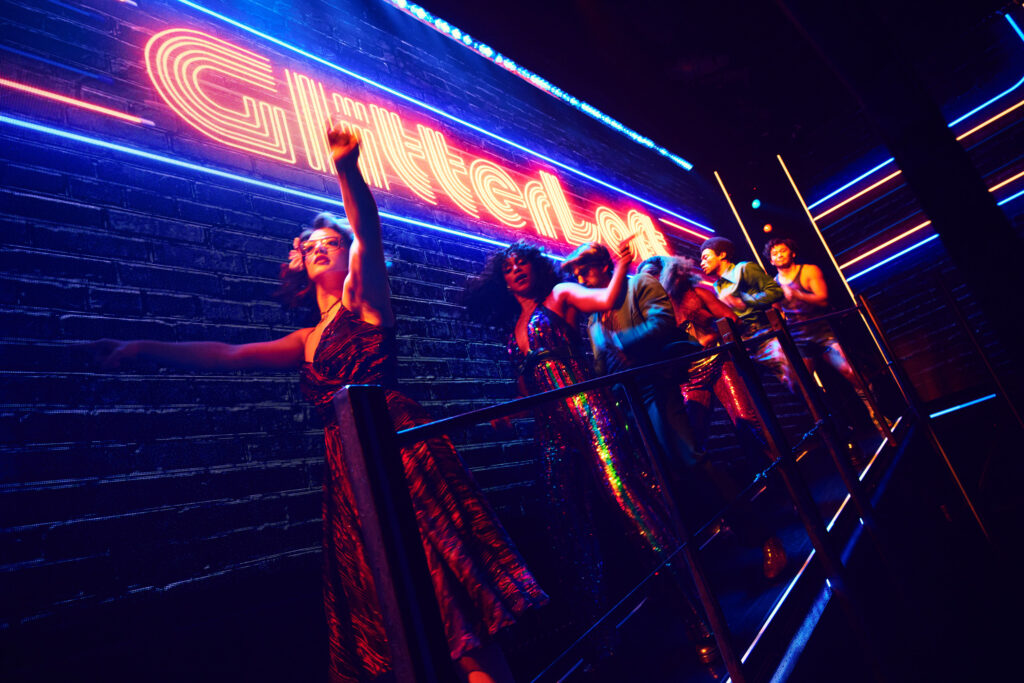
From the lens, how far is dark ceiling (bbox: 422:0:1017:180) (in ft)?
14.4

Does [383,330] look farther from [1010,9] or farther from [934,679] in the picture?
[1010,9]

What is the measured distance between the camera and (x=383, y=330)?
2.07 m

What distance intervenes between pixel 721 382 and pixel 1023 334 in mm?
1648

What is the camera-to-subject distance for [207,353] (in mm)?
1902

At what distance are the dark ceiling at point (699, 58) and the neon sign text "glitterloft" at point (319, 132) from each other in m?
1.29

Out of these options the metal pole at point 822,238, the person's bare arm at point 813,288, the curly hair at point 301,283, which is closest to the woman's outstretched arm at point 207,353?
the curly hair at point 301,283

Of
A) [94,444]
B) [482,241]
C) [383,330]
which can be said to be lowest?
[94,444]

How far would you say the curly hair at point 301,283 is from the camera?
220 cm

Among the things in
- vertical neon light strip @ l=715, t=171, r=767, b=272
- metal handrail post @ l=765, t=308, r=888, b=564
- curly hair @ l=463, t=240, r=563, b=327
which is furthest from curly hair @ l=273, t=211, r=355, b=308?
vertical neon light strip @ l=715, t=171, r=767, b=272

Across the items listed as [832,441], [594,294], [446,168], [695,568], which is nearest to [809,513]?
[832,441]

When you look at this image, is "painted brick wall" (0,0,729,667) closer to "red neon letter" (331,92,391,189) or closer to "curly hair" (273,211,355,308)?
"curly hair" (273,211,355,308)

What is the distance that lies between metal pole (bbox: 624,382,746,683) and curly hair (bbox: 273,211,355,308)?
4.97 ft

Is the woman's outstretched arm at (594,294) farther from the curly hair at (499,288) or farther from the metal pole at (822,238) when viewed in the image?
the metal pole at (822,238)

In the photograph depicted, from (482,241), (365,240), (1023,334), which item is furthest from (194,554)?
(1023,334)
